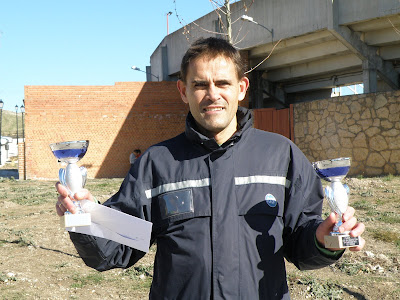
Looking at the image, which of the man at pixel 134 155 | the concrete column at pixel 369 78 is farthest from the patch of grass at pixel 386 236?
the man at pixel 134 155

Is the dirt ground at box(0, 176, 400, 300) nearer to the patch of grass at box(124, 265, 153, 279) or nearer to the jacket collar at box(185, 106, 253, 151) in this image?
the patch of grass at box(124, 265, 153, 279)

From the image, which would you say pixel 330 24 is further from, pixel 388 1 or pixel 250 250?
pixel 250 250

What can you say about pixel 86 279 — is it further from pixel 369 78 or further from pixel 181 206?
pixel 369 78

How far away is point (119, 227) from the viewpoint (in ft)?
6.17

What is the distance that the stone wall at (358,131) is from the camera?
12.6 meters

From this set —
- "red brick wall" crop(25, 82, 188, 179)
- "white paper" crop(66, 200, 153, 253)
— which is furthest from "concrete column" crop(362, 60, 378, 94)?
"white paper" crop(66, 200, 153, 253)

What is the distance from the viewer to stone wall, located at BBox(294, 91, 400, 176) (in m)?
12.6

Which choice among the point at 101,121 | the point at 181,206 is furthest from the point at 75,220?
the point at 101,121

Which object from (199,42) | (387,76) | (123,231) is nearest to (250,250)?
(123,231)

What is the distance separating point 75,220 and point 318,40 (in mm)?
13843

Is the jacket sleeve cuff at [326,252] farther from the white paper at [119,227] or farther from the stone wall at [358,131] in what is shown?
the stone wall at [358,131]

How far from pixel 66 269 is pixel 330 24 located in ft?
33.5

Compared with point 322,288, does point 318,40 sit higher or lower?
higher

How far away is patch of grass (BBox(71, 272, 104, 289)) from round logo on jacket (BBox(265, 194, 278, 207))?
357 cm
